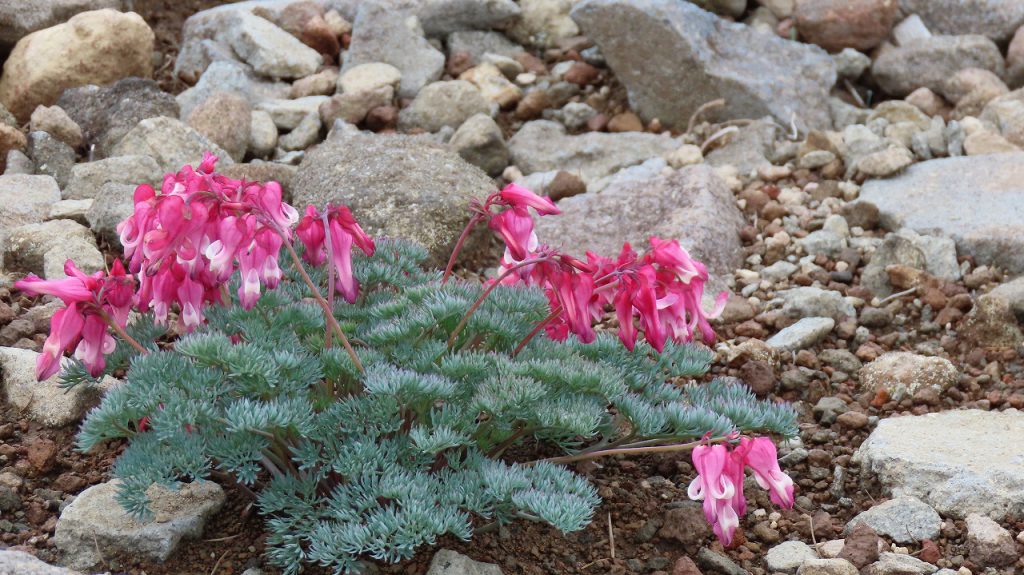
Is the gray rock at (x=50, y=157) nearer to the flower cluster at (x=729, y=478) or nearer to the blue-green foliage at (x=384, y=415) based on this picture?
the blue-green foliage at (x=384, y=415)

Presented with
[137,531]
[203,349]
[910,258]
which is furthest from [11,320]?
[910,258]

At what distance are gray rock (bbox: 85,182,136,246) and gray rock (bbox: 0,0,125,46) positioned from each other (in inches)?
101

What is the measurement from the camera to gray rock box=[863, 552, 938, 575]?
9.99 ft

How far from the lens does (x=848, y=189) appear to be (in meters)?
5.61

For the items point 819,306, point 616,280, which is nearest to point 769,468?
point 616,280

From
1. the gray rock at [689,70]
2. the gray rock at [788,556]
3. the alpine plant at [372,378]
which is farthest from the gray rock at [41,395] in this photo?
the gray rock at [689,70]

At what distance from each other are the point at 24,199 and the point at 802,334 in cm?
348

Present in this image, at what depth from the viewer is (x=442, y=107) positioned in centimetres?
655

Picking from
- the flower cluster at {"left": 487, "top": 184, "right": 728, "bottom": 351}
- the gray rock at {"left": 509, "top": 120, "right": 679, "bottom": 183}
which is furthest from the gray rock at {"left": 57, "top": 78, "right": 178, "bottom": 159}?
the flower cluster at {"left": 487, "top": 184, "right": 728, "bottom": 351}

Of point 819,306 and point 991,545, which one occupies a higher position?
point 991,545

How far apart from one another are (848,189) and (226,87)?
3.67m

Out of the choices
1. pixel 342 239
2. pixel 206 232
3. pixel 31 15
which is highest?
pixel 206 232

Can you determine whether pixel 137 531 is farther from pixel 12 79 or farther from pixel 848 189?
pixel 12 79

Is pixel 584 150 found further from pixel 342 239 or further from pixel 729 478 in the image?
pixel 729 478
